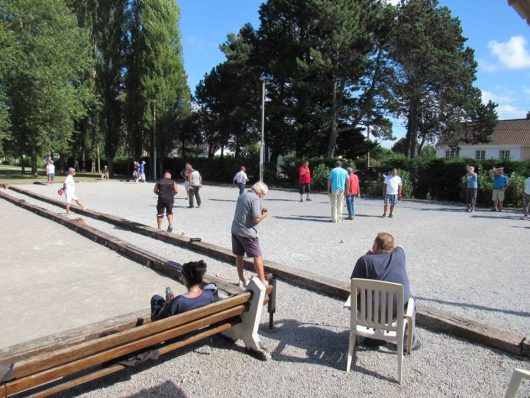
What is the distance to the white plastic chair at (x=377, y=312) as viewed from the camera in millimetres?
3746

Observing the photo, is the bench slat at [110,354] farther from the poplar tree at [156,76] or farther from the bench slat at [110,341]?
the poplar tree at [156,76]

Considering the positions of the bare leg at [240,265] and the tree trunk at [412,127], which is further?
the tree trunk at [412,127]

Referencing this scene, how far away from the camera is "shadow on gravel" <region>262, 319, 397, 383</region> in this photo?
4090 mm

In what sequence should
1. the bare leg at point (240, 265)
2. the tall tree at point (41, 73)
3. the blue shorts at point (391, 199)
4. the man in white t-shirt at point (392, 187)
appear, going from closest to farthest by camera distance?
1. the bare leg at point (240, 265)
2. the man in white t-shirt at point (392, 187)
3. the blue shorts at point (391, 199)
4. the tall tree at point (41, 73)

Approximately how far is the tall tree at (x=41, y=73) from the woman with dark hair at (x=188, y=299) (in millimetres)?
35507

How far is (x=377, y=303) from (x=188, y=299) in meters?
1.71

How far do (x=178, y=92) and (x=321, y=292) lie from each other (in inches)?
1634

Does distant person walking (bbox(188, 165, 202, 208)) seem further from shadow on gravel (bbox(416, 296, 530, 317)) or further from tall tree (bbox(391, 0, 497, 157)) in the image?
tall tree (bbox(391, 0, 497, 157))

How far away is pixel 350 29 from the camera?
30.5 meters

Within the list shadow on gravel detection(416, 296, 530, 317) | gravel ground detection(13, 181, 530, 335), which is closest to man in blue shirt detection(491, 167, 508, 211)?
gravel ground detection(13, 181, 530, 335)

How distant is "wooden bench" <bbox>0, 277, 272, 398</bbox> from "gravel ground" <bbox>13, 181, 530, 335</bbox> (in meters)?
2.72

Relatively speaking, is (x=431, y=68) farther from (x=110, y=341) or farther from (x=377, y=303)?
(x=110, y=341)

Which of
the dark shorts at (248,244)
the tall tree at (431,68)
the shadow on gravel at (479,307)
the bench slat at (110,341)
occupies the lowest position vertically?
the shadow on gravel at (479,307)

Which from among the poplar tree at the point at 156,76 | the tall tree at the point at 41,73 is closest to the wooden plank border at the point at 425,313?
the tall tree at the point at 41,73
